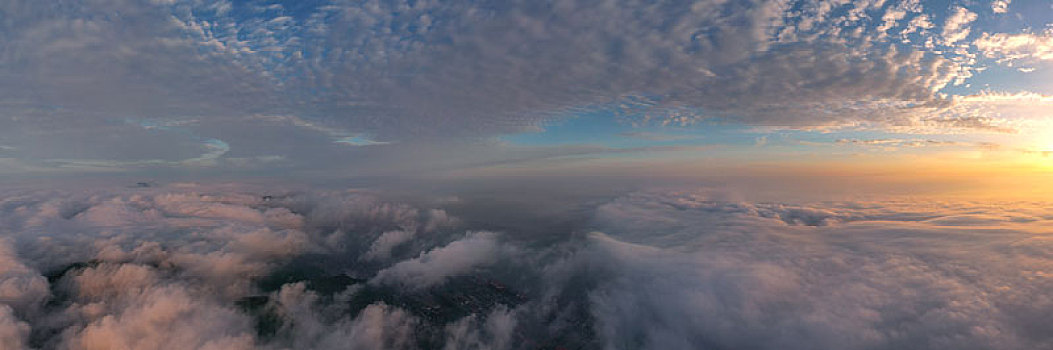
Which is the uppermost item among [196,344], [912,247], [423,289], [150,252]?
[912,247]

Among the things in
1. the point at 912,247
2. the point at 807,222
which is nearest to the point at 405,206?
the point at 807,222

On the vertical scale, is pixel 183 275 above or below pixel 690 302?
below

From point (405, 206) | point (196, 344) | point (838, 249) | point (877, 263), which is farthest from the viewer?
point (405, 206)

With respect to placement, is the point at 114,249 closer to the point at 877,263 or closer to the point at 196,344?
the point at 196,344

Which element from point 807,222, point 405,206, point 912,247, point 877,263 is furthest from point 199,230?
point 807,222

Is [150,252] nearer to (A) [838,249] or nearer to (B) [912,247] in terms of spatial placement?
(A) [838,249]

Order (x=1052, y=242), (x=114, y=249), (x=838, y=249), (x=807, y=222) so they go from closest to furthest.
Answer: (x=1052, y=242)
(x=838, y=249)
(x=114, y=249)
(x=807, y=222)

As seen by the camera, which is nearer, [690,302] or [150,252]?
[690,302]

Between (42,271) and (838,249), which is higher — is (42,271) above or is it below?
below

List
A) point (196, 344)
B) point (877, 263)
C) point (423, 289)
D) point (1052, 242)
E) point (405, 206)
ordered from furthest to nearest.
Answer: point (405, 206)
point (423, 289)
point (196, 344)
point (877, 263)
point (1052, 242)
